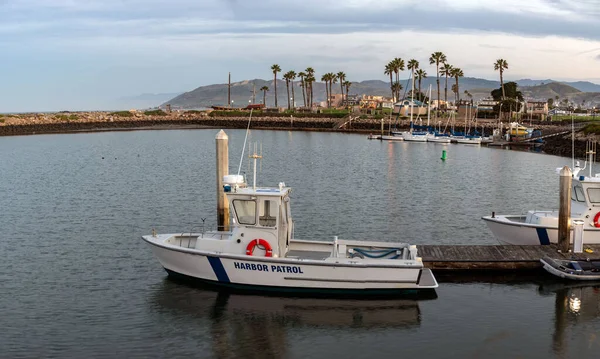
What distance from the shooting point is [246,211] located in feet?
60.2

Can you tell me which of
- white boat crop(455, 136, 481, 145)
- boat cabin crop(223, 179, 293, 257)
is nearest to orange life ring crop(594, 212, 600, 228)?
boat cabin crop(223, 179, 293, 257)

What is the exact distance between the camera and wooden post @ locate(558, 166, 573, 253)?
20.5 metres

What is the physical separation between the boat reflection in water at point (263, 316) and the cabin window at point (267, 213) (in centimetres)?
215

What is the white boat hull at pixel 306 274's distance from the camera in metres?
17.8

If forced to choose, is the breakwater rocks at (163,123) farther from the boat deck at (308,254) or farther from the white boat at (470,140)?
the boat deck at (308,254)

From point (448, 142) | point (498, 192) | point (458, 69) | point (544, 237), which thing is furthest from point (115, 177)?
point (458, 69)

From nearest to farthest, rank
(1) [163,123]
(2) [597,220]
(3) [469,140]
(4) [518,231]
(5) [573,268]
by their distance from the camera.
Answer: (5) [573,268] < (2) [597,220] < (4) [518,231] < (3) [469,140] < (1) [163,123]

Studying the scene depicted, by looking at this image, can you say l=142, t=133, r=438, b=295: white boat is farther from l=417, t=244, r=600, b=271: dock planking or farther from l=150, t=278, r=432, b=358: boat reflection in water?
l=417, t=244, r=600, b=271: dock planking

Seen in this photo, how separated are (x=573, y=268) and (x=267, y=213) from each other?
9.48 meters

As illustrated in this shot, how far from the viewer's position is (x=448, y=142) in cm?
9594

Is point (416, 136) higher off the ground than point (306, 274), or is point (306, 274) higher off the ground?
point (416, 136)

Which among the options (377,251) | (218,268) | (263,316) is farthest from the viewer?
(377,251)

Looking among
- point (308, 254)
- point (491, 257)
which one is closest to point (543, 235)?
point (491, 257)

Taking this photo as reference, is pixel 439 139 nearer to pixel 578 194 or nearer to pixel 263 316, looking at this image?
pixel 578 194
